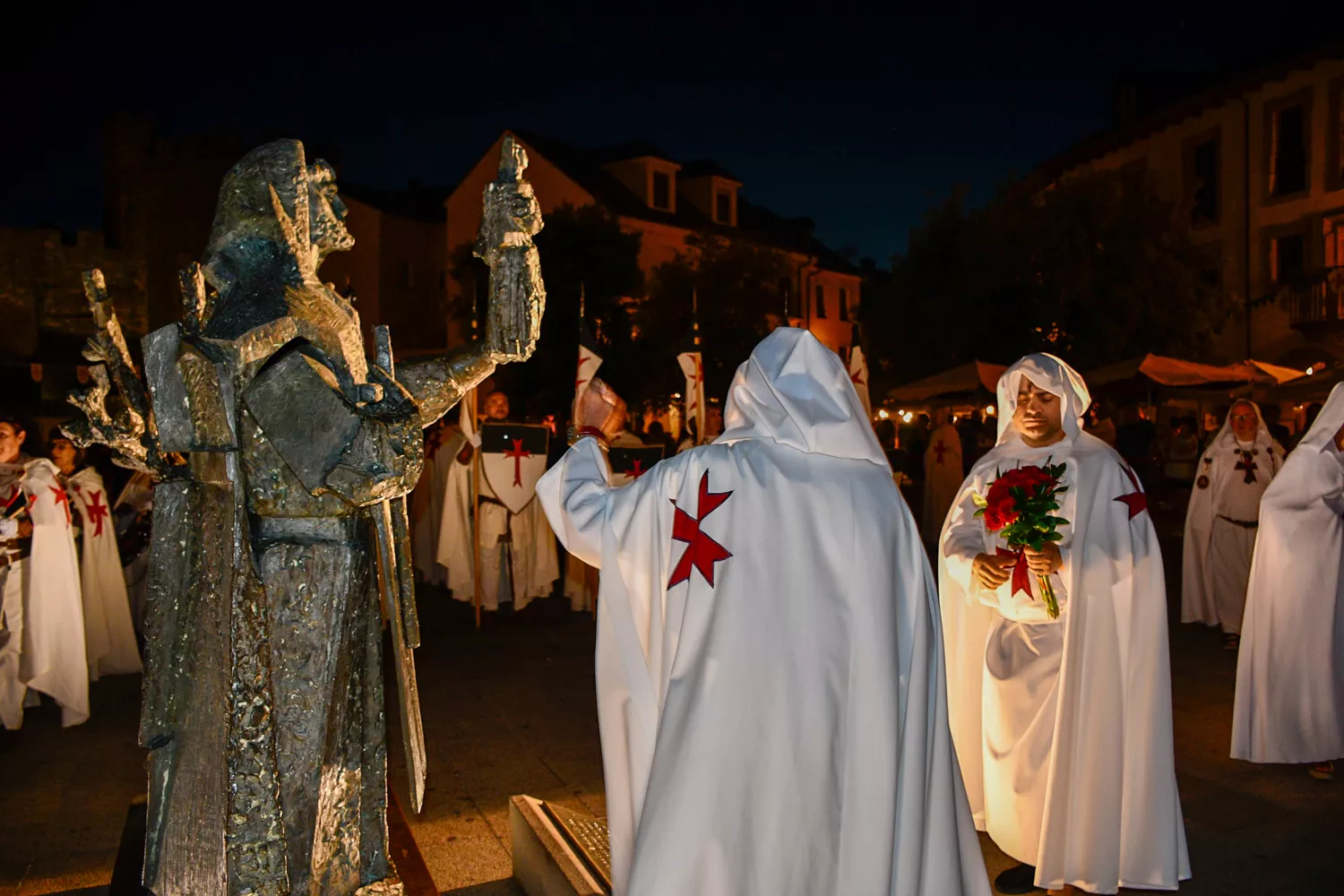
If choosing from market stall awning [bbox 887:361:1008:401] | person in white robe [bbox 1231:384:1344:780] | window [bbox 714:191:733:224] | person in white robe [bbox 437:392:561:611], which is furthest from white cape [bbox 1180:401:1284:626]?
window [bbox 714:191:733:224]

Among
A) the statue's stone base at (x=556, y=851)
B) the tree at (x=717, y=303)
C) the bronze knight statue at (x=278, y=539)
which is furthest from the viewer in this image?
the tree at (x=717, y=303)

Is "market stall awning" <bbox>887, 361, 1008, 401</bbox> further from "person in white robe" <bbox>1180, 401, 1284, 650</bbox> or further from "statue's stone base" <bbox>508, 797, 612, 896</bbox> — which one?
"statue's stone base" <bbox>508, 797, 612, 896</bbox>

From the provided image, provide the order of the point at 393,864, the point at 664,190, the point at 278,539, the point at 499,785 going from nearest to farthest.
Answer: the point at 278,539 → the point at 393,864 → the point at 499,785 → the point at 664,190

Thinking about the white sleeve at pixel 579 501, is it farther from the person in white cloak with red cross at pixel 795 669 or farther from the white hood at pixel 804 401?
the white hood at pixel 804 401

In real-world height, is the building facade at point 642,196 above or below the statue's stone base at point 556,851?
above

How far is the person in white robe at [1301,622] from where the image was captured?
6730 millimetres

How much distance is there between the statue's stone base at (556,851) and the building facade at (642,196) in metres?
31.7

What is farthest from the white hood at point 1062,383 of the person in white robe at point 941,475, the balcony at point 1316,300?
the balcony at point 1316,300

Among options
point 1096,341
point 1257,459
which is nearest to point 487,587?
point 1257,459

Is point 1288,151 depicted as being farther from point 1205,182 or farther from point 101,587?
point 101,587

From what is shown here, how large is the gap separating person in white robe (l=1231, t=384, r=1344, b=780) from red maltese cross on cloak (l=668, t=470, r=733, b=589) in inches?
195

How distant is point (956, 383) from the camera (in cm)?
1950

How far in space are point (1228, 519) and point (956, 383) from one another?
8683 millimetres

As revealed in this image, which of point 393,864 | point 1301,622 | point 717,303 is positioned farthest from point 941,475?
point 717,303
